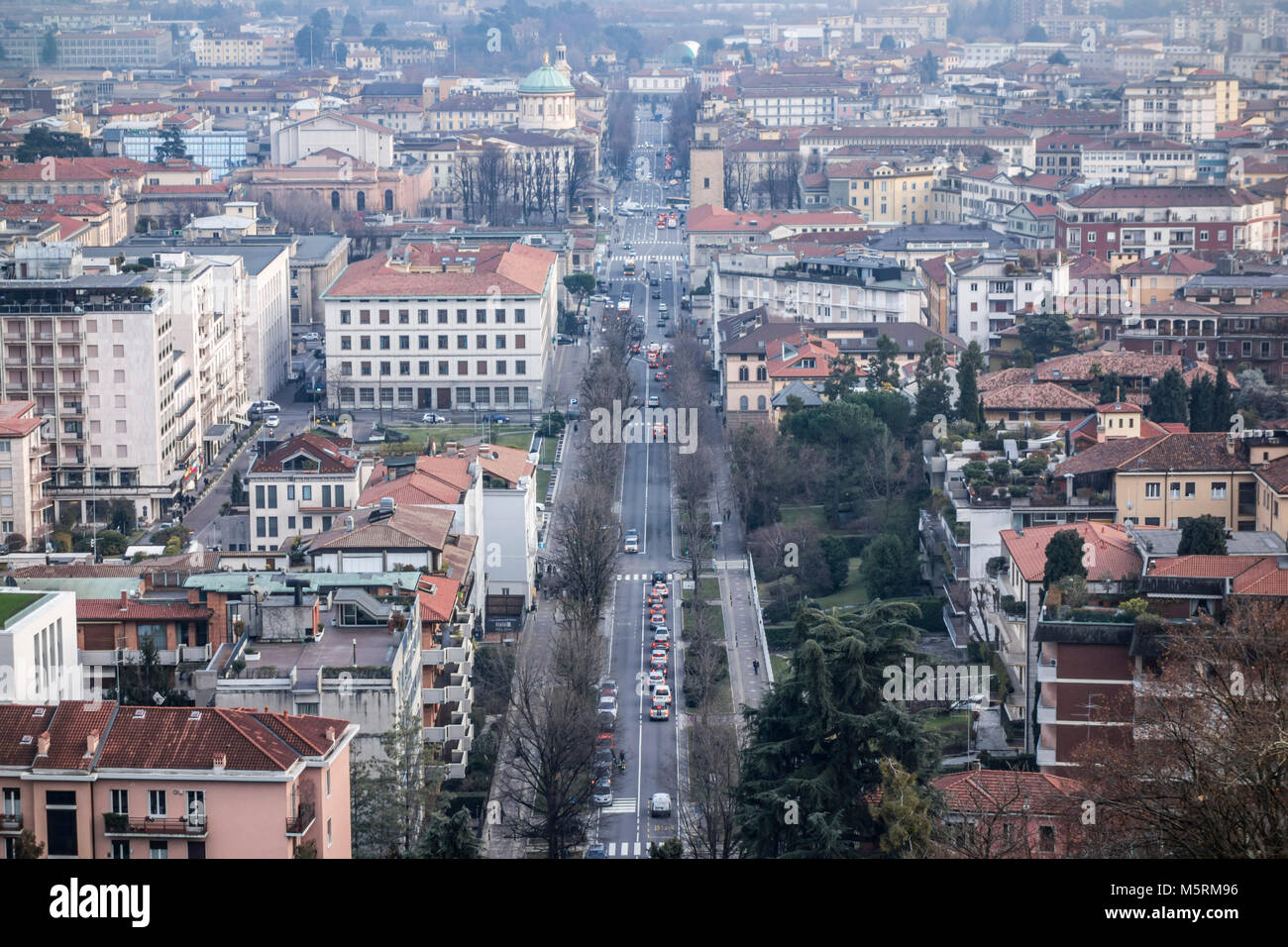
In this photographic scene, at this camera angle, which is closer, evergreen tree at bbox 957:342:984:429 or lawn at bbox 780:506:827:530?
evergreen tree at bbox 957:342:984:429

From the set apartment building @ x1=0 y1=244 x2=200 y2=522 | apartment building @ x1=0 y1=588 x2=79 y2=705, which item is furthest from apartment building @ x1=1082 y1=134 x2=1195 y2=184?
apartment building @ x1=0 y1=588 x2=79 y2=705

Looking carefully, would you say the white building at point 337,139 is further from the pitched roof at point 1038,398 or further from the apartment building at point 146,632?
the apartment building at point 146,632

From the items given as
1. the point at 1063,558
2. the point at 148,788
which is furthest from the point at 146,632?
the point at 1063,558

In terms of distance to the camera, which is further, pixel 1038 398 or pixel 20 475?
pixel 1038 398

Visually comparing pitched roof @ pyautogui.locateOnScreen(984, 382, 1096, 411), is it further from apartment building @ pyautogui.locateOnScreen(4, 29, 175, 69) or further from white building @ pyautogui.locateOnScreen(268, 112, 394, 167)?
apartment building @ pyautogui.locateOnScreen(4, 29, 175, 69)

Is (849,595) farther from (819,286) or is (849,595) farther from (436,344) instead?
(819,286)

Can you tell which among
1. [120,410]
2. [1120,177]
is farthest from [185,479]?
[1120,177]
